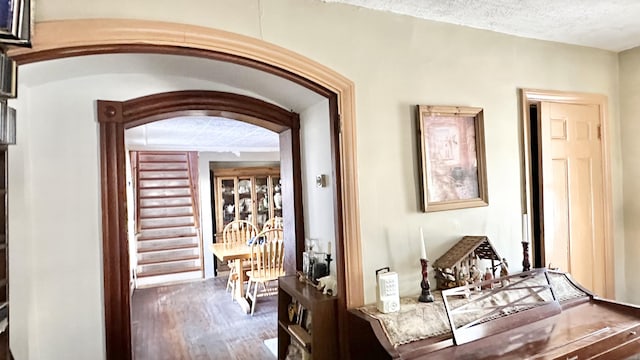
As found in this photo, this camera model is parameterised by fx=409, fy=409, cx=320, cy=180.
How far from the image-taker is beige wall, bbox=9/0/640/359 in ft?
6.82

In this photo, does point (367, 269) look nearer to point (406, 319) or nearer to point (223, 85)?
point (406, 319)

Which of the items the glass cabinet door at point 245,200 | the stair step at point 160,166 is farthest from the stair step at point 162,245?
the stair step at point 160,166

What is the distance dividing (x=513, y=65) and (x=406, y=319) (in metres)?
1.73

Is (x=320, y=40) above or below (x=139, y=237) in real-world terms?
above

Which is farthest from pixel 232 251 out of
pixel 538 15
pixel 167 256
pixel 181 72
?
pixel 538 15

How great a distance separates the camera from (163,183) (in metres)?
8.01

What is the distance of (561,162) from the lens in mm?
2740

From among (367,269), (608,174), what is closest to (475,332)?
(367,269)

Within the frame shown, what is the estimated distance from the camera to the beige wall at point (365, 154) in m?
2.08

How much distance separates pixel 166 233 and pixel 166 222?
9.7 inches

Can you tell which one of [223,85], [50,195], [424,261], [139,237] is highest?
[223,85]

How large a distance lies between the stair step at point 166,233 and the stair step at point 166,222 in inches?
2.8

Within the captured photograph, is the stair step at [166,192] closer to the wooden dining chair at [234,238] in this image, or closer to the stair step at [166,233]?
the stair step at [166,233]

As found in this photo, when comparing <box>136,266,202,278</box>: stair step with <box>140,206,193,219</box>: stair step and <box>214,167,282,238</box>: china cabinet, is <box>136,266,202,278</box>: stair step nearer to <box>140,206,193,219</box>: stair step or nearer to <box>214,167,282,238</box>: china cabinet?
<box>214,167,282,238</box>: china cabinet
